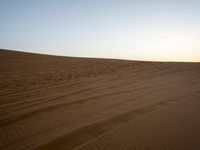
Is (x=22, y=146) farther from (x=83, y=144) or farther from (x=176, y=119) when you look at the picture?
(x=176, y=119)

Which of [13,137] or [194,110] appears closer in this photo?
[13,137]

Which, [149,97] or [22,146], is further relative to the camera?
[149,97]

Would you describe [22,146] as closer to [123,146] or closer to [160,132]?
[123,146]

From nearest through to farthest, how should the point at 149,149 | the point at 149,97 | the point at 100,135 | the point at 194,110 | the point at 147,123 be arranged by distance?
the point at 149,149 < the point at 100,135 < the point at 147,123 < the point at 194,110 < the point at 149,97

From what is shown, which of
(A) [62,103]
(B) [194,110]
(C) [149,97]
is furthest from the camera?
Result: (C) [149,97]

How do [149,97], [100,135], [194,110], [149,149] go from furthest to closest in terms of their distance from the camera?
[149,97] → [194,110] → [100,135] → [149,149]

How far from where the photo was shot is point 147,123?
3.56m

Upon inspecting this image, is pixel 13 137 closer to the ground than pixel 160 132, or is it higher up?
closer to the ground

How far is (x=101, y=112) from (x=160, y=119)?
3.79ft

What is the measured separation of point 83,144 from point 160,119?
1561 mm

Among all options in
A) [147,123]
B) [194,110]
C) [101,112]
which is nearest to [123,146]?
[147,123]

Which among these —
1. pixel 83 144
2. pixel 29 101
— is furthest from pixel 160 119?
pixel 29 101

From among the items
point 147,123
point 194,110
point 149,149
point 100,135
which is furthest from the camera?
point 194,110

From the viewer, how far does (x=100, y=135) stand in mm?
3104
